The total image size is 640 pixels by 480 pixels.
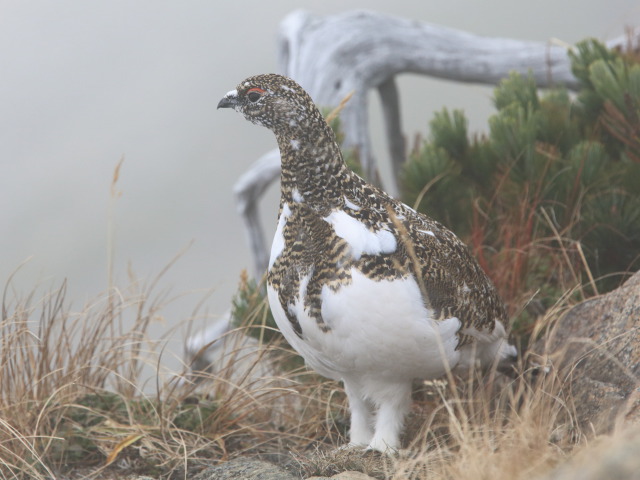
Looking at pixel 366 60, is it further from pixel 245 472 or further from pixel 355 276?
pixel 245 472

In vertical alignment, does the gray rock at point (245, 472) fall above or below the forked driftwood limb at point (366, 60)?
below

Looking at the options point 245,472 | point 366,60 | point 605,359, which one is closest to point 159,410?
point 245,472

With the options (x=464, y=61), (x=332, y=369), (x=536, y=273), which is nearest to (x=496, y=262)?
(x=536, y=273)

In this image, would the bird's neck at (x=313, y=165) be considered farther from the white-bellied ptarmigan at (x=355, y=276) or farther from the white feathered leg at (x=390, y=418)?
the white feathered leg at (x=390, y=418)

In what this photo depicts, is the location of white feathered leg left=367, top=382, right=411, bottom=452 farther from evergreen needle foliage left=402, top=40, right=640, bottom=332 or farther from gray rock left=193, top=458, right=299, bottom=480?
evergreen needle foliage left=402, top=40, right=640, bottom=332

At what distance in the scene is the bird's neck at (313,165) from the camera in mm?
2830

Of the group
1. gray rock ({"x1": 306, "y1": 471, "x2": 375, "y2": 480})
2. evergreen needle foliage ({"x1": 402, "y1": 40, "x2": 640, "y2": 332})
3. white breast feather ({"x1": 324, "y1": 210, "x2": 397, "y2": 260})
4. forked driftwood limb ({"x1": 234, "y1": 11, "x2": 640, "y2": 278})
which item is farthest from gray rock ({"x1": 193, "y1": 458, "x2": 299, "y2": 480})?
forked driftwood limb ({"x1": 234, "y1": 11, "x2": 640, "y2": 278})

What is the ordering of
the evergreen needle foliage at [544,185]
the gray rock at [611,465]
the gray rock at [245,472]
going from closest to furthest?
the gray rock at [611,465], the gray rock at [245,472], the evergreen needle foliage at [544,185]

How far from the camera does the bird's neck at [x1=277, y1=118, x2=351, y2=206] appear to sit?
283 cm

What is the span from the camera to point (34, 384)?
3496 millimetres

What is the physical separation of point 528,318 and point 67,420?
1.95 m

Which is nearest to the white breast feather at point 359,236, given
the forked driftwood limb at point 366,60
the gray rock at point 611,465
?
the gray rock at point 611,465

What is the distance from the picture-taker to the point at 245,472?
2852 millimetres

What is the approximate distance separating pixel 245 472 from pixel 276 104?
46.4 inches
